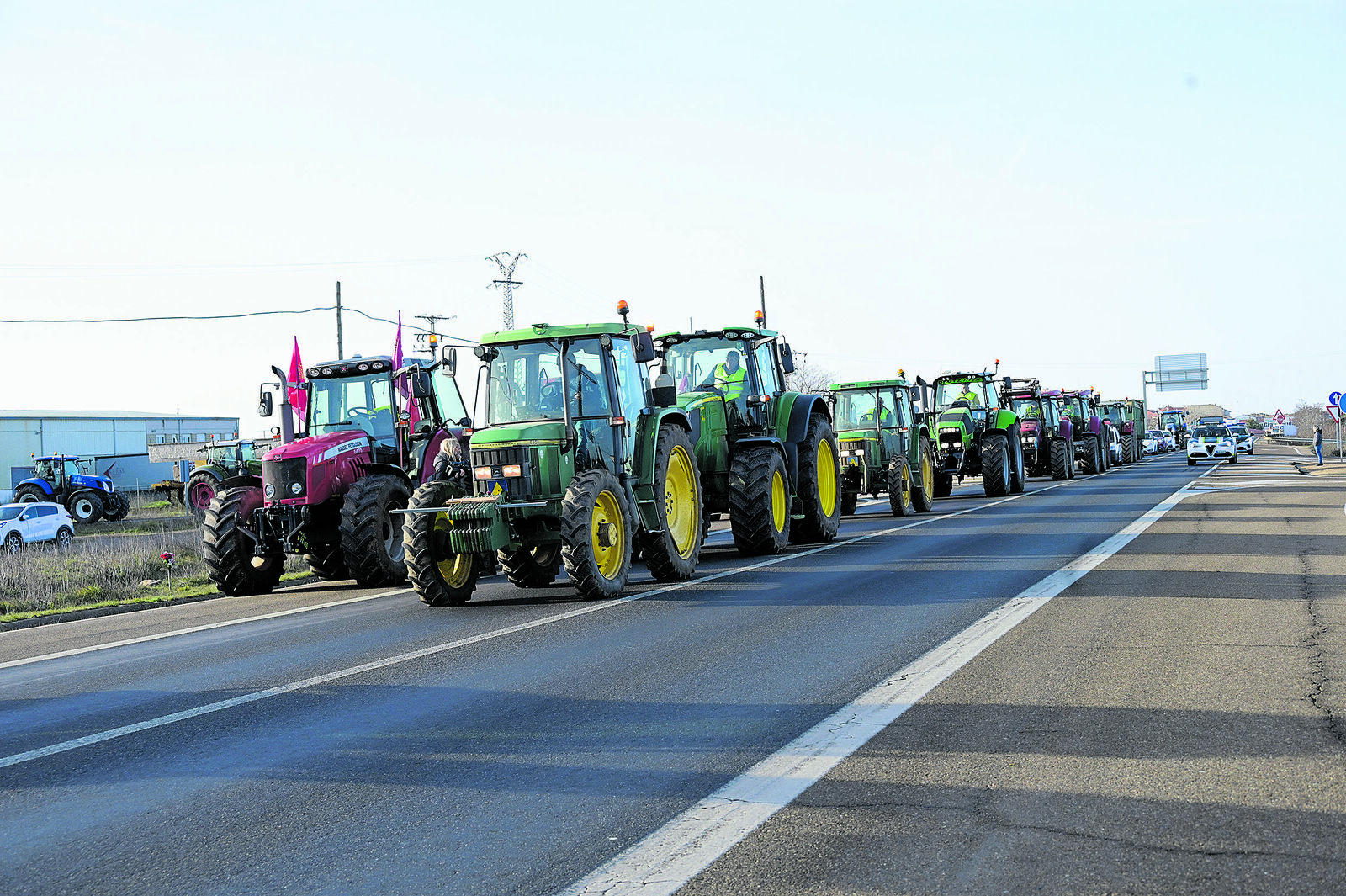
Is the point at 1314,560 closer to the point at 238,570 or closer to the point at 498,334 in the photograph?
the point at 498,334

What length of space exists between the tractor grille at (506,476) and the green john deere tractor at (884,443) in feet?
38.7

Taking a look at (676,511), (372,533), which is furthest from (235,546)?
(676,511)

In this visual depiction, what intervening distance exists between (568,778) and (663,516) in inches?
312

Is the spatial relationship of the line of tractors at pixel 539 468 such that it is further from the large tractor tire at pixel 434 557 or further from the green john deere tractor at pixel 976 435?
the green john deere tractor at pixel 976 435

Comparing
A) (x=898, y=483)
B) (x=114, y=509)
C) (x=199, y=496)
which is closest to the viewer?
(x=898, y=483)

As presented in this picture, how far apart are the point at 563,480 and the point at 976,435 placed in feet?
66.4

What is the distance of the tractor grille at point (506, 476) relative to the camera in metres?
12.0

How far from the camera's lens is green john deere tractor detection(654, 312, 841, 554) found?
16.1 metres

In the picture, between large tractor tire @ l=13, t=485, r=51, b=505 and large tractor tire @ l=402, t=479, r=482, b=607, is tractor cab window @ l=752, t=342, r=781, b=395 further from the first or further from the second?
large tractor tire @ l=13, t=485, r=51, b=505

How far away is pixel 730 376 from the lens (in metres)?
17.4

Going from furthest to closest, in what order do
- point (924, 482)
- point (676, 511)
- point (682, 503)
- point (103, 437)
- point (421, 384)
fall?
1. point (103, 437)
2. point (924, 482)
3. point (421, 384)
4. point (682, 503)
5. point (676, 511)

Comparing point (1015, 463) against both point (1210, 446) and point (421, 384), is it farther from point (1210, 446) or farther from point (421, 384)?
point (1210, 446)

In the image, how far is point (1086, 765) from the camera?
532cm

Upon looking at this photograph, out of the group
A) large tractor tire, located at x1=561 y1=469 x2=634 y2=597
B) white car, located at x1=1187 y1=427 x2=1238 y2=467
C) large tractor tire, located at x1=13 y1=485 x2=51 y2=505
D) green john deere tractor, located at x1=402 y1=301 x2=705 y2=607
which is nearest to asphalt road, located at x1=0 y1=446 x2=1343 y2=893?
large tractor tire, located at x1=561 y1=469 x2=634 y2=597
